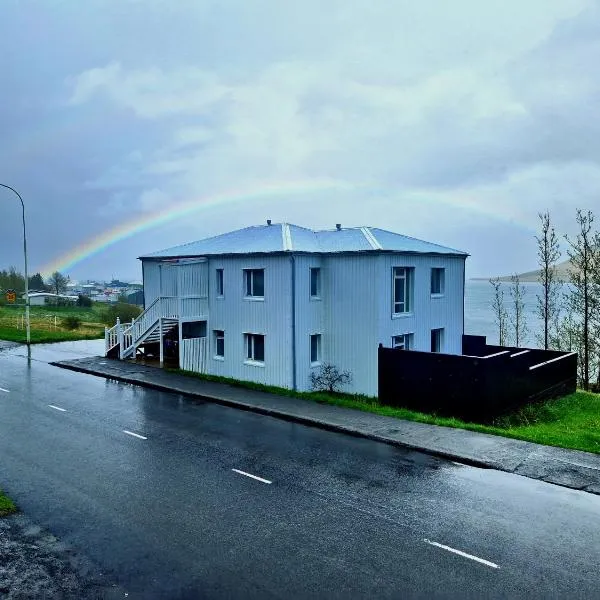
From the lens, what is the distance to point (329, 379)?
20.9 m

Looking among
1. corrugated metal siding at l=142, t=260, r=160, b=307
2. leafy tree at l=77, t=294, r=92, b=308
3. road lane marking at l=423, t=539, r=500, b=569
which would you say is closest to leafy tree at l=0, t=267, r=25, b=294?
leafy tree at l=77, t=294, r=92, b=308

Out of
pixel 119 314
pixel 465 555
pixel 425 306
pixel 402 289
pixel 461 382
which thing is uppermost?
pixel 402 289

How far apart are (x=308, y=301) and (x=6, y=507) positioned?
42.8 feet

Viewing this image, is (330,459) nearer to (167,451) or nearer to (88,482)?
(167,451)

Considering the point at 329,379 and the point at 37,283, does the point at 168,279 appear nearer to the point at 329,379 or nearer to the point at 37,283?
the point at 329,379

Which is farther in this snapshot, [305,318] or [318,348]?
[318,348]

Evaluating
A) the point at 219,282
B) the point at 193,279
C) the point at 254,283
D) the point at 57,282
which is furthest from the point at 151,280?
the point at 57,282

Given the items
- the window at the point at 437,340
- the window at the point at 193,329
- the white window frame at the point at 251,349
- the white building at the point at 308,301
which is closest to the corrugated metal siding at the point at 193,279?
the white building at the point at 308,301

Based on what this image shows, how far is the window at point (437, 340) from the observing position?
932 inches

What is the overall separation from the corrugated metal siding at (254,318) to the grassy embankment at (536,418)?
726 mm

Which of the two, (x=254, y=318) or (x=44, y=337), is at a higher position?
(x=254, y=318)

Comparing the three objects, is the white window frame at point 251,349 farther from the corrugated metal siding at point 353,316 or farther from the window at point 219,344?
the corrugated metal siding at point 353,316

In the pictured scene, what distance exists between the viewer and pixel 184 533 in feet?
28.1

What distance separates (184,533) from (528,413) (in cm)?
1341
